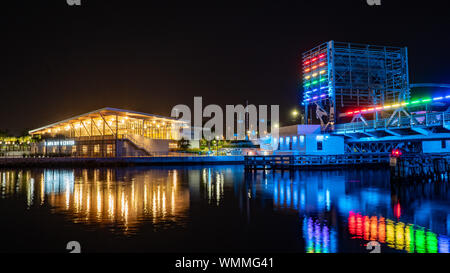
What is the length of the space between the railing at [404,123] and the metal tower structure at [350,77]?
13.5ft

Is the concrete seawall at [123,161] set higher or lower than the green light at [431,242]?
higher

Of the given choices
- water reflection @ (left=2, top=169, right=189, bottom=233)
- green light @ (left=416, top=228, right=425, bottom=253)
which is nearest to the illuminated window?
water reflection @ (left=2, top=169, right=189, bottom=233)

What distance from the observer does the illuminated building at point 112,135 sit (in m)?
70.1

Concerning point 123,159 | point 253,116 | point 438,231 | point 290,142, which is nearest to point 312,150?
point 290,142

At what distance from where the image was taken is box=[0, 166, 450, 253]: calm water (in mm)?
10086

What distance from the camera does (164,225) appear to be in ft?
40.9

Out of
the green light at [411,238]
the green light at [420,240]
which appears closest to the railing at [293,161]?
the green light at [411,238]

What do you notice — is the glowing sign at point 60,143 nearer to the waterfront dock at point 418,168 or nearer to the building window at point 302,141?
the building window at point 302,141

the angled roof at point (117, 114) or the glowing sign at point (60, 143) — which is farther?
the glowing sign at point (60, 143)

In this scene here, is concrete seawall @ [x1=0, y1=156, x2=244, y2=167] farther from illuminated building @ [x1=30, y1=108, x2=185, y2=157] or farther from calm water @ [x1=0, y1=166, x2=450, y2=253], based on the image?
calm water @ [x1=0, y1=166, x2=450, y2=253]

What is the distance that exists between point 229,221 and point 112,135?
61.1m

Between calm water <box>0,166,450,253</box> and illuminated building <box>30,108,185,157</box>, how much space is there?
50.0m

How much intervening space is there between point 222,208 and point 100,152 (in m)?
61.5

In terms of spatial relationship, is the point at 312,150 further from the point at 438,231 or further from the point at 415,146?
the point at 438,231
